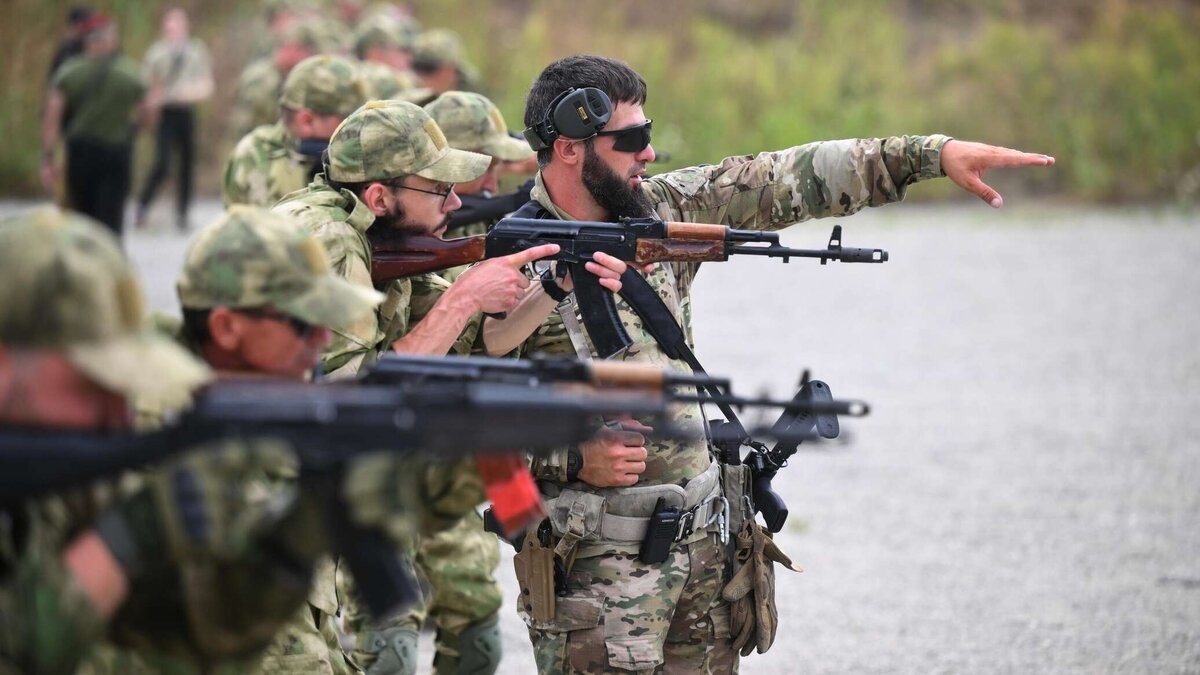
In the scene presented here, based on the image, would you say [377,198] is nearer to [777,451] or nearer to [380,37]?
[777,451]

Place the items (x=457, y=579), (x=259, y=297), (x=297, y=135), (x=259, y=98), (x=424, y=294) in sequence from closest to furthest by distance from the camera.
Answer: (x=259, y=297), (x=424, y=294), (x=457, y=579), (x=297, y=135), (x=259, y=98)

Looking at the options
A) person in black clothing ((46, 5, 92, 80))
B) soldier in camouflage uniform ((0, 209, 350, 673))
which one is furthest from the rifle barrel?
person in black clothing ((46, 5, 92, 80))

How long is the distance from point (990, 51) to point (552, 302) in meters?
20.0

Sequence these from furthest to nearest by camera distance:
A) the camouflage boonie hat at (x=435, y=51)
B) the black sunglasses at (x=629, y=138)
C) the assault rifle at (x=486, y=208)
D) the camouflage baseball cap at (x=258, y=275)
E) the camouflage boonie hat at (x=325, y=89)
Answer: the camouflage boonie hat at (x=435, y=51), the camouflage boonie hat at (x=325, y=89), the assault rifle at (x=486, y=208), the black sunglasses at (x=629, y=138), the camouflage baseball cap at (x=258, y=275)

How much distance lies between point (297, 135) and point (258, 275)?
179 inches

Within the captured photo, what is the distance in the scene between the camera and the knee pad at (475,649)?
6055 millimetres

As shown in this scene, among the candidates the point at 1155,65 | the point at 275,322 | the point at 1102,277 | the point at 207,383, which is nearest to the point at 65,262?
the point at 207,383

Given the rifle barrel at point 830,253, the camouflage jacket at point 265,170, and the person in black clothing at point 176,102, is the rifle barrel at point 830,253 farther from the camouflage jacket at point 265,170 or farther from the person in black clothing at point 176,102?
the person in black clothing at point 176,102

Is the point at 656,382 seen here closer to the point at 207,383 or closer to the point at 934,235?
the point at 207,383

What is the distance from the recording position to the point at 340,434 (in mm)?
2867

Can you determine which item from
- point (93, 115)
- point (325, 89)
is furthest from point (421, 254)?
point (93, 115)

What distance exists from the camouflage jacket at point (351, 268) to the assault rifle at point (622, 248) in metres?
0.18

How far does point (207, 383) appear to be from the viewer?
117 inches

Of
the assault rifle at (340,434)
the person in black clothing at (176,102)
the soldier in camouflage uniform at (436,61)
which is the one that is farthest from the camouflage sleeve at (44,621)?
the person in black clothing at (176,102)
